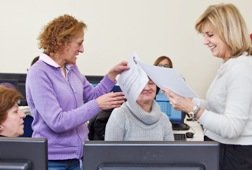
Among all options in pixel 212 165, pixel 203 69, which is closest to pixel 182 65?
pixel 203 69

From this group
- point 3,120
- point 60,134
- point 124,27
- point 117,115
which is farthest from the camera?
point 124,27

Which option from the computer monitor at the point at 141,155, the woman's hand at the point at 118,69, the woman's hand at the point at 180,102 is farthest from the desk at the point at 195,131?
the computer monitor at the point at 141,155

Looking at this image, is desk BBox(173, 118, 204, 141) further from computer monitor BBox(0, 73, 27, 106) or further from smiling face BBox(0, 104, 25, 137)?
smiling face BBox(0, 104, 25, 137)

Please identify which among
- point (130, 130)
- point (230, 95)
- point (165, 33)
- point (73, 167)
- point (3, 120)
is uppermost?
point (165, 33)

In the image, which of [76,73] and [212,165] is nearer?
[212,165]

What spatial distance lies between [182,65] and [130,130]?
97.2 inches

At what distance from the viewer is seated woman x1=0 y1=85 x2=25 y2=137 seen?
4.19 feet

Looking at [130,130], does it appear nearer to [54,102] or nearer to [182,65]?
[54,102]

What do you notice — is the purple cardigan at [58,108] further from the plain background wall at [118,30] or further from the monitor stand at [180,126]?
the plain background wall at [118,30]

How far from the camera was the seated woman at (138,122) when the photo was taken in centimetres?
179

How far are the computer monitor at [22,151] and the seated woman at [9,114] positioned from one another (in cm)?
48

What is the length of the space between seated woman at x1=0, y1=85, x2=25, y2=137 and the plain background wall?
110 inches

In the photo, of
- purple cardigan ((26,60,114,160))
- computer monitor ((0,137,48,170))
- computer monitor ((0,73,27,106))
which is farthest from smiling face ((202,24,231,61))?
computer monitor ((0,73,27,106))

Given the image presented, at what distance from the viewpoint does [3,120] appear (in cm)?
127
